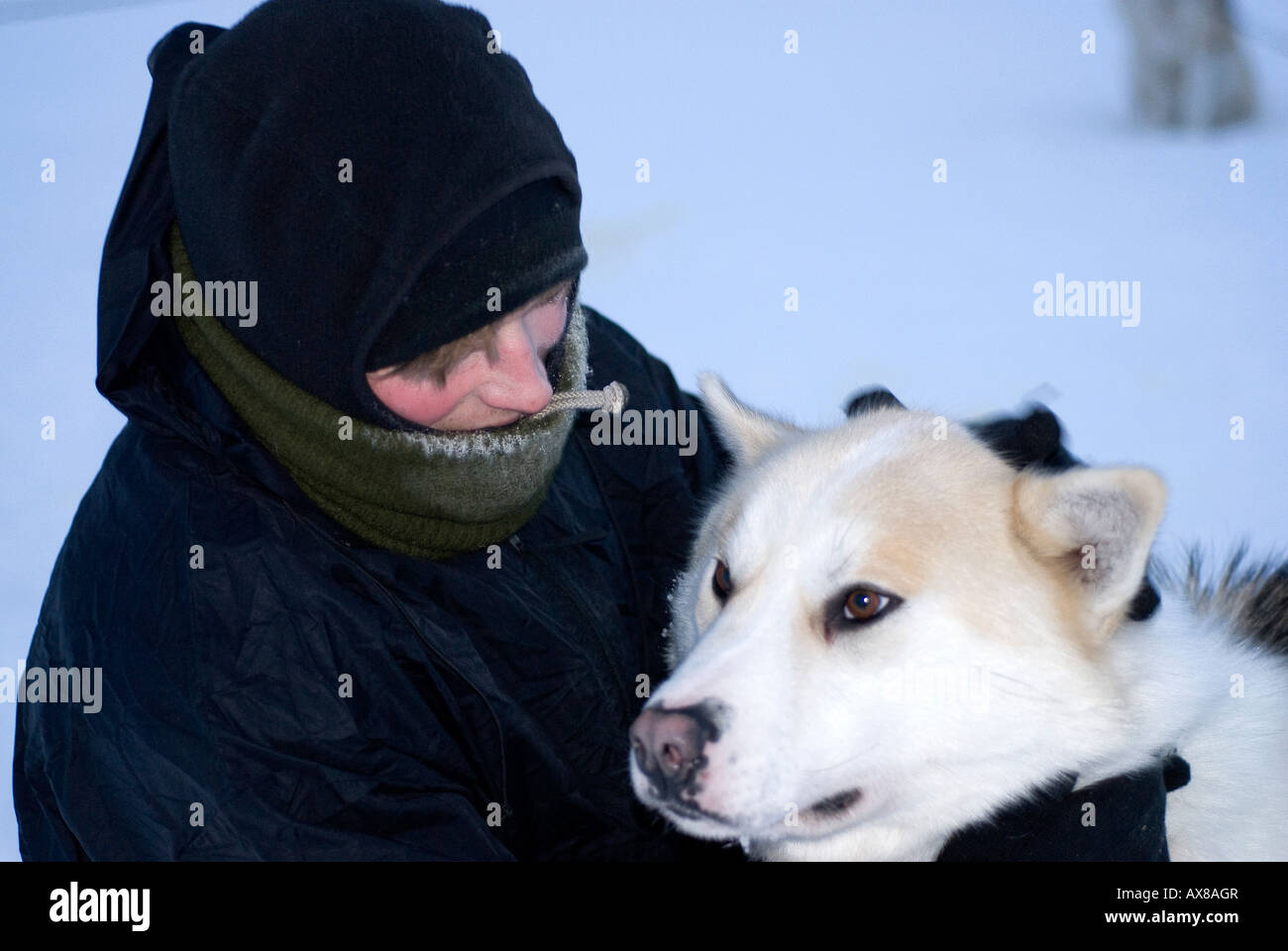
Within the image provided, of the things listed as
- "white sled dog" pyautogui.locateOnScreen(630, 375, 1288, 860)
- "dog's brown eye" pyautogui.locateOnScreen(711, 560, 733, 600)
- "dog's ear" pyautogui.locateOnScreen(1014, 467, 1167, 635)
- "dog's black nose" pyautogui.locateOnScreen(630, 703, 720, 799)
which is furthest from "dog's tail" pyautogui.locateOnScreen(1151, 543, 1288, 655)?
"dog's black nose" pyautogui.locateOnScreen(630, 703, 720, 799)

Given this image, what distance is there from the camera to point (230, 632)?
61.1 inches

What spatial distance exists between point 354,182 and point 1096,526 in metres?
1.17

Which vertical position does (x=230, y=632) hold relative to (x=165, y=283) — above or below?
below

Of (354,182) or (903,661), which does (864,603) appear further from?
(354,182)

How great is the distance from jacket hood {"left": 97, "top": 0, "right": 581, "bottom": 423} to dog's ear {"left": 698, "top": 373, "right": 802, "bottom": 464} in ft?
2.10

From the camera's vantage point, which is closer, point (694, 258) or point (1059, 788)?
point (1059, 788)

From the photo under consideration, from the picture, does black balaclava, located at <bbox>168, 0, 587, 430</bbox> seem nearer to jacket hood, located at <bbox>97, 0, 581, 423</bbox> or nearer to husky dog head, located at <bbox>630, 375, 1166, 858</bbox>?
jacket hood, located at <bbox>97, 0, 581, 423</bbox>

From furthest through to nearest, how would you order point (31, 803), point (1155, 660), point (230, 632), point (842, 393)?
point (842, 393) → point (31, 803) → point (1155, 660) → point (230, 632)

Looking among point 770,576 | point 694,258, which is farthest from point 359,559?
point 694,258

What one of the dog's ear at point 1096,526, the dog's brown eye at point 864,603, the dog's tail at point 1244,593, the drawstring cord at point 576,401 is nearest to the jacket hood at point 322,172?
the drawstring cord at point 576,401

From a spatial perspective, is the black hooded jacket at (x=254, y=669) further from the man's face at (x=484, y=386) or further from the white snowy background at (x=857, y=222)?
the white snowy background at (x=857, y=222)

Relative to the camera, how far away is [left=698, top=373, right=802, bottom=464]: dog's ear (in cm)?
208
